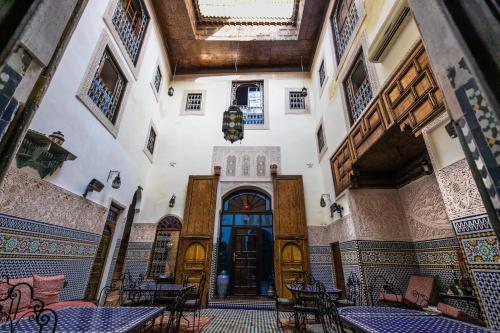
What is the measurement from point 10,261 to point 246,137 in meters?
5.85

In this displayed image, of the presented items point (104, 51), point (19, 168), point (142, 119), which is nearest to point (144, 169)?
point (142, 119)

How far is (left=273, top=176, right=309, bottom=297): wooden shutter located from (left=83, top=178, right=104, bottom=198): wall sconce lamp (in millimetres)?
4133

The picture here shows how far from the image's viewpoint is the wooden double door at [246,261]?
6059mm

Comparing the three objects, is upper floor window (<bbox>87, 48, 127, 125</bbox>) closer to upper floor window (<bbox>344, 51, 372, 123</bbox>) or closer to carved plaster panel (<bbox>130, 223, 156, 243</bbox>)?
carved plaster panel (<bbox>130, 223, 156, 243</bbox>)

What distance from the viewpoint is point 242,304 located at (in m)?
5.16

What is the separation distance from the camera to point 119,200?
5270mm

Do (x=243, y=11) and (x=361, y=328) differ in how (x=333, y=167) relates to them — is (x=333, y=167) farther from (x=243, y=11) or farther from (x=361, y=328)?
(x=243, y=11)

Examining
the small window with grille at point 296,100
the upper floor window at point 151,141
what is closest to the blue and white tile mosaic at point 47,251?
the upper floor window at point 151,141

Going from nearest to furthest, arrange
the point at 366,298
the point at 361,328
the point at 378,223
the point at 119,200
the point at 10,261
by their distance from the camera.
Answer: the point at 361,328
the point at 10,261
the point at 366,298
the point at 378,223
the point at 119,200

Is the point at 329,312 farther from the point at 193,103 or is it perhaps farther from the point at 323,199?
the point at 193,103

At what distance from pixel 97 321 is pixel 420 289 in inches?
175

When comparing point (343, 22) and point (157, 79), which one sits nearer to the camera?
point (343, 22)

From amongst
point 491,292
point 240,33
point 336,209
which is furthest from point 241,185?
point 491,292

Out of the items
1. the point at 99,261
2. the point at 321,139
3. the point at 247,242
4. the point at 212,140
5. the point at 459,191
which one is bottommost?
the point at 99,261
